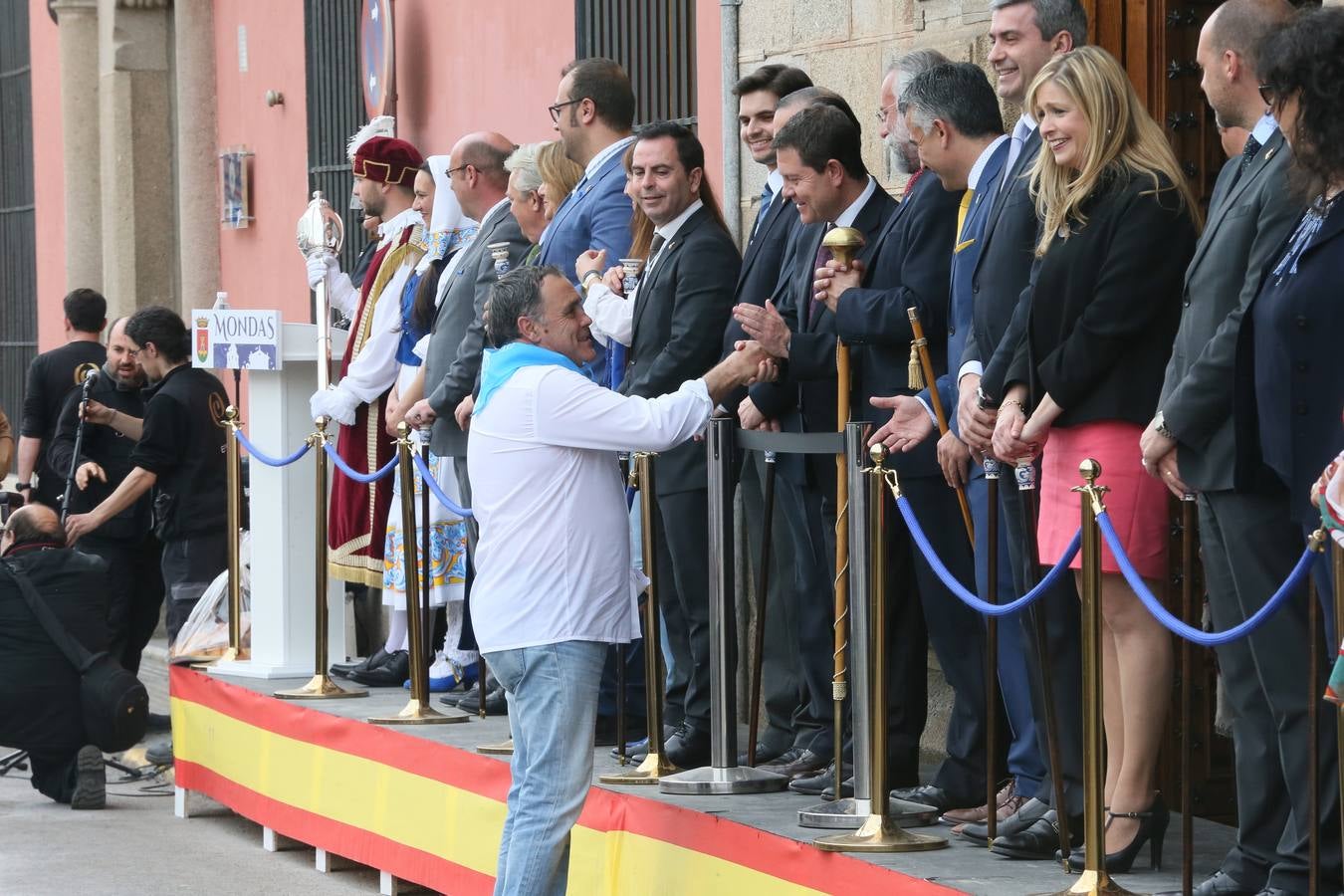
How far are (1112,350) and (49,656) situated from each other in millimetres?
5442

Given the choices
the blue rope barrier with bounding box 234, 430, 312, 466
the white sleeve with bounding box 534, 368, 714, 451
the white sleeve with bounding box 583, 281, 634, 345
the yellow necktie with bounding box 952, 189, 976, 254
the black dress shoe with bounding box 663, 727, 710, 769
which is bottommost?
the black dress shoe with bounding box 663, 727, 710, 769

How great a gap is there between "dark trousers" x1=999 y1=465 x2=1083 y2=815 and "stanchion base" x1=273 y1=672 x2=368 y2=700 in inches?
135

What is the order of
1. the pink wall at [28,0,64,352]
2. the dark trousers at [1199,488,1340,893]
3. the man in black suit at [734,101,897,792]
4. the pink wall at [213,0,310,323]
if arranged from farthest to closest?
the pink wall at [28,0,64,352] → the pink wall at [213,0,310,323] → the man in black suit at [734,101,897,792] → the dark trousers at [1199,488,1340,893]

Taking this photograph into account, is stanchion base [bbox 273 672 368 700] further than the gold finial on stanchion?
Yes

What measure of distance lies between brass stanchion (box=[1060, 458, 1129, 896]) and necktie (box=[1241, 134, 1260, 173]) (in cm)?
70

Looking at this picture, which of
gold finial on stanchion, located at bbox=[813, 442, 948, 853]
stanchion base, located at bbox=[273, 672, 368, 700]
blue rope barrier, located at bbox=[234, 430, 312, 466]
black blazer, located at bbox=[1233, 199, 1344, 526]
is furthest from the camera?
blue rope barrier, located at bbox=[234, 430, 312, 466]

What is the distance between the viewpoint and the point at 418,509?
25.6ft

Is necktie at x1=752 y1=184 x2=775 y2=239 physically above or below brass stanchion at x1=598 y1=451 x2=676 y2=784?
above

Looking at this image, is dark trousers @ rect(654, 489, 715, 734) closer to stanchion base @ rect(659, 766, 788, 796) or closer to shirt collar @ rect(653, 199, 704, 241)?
stanchion base @ rect(659, 766, 788, 796)

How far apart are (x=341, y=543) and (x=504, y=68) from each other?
3.07 m

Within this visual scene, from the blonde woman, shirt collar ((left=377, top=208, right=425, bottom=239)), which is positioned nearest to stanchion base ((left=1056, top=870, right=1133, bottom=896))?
the blonde woman

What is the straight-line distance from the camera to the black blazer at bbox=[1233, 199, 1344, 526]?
150 inches

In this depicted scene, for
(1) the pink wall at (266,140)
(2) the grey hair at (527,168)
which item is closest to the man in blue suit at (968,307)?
(2) the grey hair at (527,168)

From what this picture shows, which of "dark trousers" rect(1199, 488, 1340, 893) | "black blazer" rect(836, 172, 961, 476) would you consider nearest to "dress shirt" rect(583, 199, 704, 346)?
"black blazer" rect(836, 172, 961, 476)
